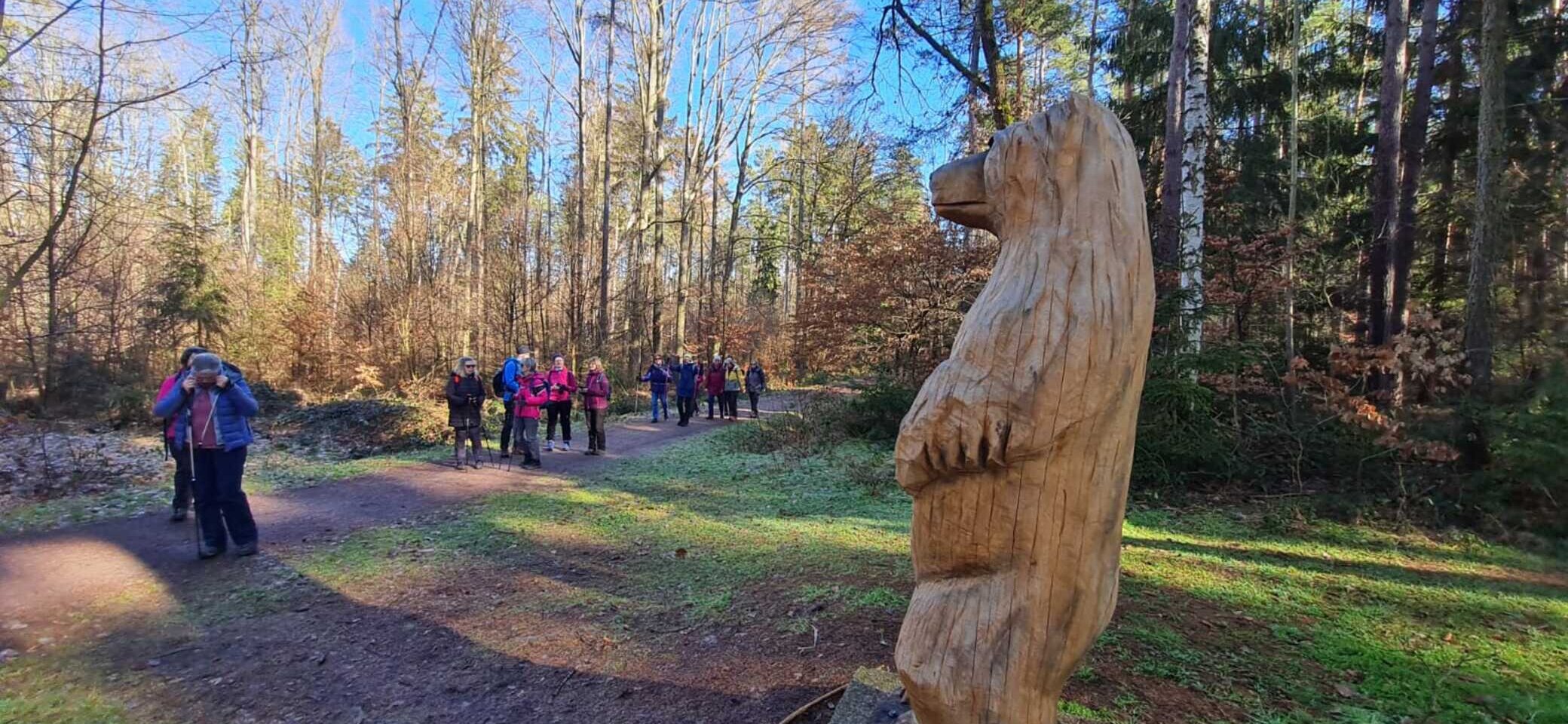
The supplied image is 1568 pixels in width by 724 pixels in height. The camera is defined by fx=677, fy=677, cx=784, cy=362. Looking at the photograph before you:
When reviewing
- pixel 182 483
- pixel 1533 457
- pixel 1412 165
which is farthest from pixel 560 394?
pixel 1412 165

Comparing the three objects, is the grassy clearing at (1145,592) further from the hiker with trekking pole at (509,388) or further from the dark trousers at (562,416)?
the dark trousers at (562,416)

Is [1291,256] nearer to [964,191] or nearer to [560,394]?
[964,191]

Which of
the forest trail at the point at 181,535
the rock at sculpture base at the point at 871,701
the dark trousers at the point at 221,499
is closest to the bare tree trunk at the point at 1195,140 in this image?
the rock at sculpture base at the point at 871,701

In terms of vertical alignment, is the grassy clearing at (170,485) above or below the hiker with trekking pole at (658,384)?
below

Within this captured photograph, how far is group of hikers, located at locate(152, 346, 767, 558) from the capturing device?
552 centimetres

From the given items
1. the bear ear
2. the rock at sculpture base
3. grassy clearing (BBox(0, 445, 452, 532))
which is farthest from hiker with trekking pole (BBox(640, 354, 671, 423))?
the bear ear

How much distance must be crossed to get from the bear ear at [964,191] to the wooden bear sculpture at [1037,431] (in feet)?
0.20

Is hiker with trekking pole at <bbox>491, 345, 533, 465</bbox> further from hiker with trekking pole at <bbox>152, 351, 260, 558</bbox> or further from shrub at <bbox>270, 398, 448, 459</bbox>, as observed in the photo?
hiker with trekking pole at <bbox>152, 351, 260, 558</bbox>

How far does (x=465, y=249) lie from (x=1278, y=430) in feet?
70.3

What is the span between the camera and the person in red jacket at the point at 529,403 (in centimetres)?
945

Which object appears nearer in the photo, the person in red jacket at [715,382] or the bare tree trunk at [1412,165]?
the bare tree trunk at [1412,165]

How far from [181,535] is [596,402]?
5.20 m

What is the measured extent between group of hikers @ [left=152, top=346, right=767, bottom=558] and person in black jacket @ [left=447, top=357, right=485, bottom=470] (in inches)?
0.5

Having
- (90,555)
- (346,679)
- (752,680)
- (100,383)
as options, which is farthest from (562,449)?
(100,383)
